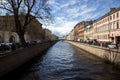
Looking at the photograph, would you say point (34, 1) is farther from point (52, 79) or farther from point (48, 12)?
point (52, 79)

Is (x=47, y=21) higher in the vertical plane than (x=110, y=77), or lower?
higher

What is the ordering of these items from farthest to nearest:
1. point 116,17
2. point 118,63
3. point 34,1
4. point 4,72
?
point 116,17
point 34,1
point 118,63
point 4,72

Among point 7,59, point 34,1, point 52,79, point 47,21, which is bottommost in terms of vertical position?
point 52,79

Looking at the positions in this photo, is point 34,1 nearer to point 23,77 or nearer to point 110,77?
point 23,77

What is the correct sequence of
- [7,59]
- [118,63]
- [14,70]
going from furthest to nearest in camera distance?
[118,63] → [14,70] → [7,59]

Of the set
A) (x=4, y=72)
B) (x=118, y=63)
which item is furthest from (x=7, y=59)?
(x=118, y=63)

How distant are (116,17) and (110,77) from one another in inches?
1552

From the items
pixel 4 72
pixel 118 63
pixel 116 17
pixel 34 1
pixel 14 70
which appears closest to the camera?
pixel 4 72

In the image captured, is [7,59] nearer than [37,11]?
Yes

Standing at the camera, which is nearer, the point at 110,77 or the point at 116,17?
the point at 110,77

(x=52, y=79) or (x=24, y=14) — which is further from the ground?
(x=24, y=14)

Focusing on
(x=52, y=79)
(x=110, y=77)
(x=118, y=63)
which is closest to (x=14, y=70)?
(x=52, y=79)

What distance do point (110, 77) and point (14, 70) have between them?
34.9 feet

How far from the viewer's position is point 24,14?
3931cm
